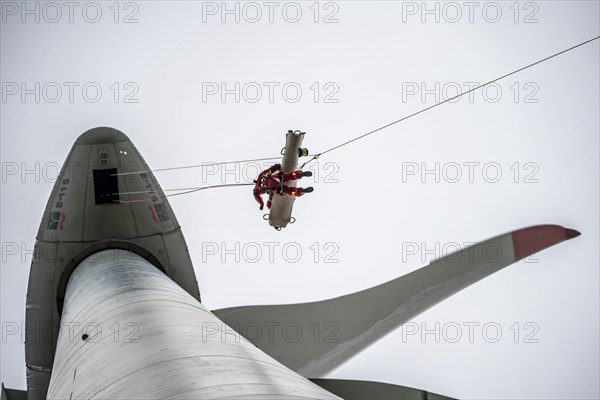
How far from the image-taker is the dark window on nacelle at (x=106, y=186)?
1370 cm

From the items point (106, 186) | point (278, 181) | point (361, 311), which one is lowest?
point (361, 311)

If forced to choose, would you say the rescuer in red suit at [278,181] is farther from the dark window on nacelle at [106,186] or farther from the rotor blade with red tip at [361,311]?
the dark window on nacelle at [106,186]

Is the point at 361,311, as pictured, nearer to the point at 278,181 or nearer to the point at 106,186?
the point at 278,181

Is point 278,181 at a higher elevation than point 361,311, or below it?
higher

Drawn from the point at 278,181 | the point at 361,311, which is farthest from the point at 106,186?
the point at 361,311

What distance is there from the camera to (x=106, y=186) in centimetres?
1384

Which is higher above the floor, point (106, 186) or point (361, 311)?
point (106, 186)

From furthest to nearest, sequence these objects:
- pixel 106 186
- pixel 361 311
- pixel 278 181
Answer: pixel 106 186, pixel 361 311, pixel 278 181

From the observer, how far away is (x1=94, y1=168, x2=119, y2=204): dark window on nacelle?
13.7m

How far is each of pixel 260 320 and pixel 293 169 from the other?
4296mm

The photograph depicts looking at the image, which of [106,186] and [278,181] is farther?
[106,186]

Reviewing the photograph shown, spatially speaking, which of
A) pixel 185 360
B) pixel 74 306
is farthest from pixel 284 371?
pixel 74 306

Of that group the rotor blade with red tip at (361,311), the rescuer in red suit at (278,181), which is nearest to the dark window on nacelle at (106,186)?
the rotor blade with red tip at (361,311)

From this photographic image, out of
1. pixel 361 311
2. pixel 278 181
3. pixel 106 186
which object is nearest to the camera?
pixel 278 181
